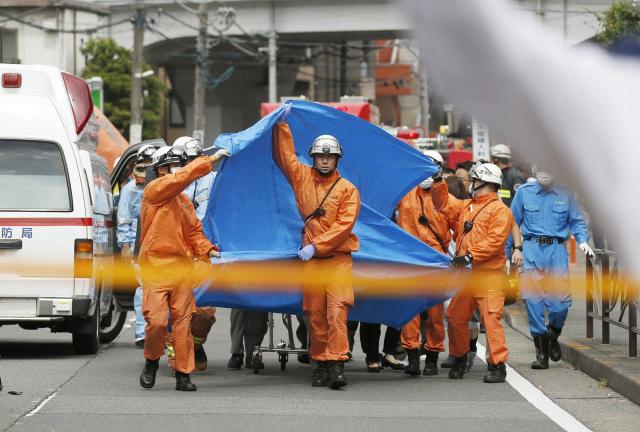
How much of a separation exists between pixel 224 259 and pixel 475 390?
2.43 meters

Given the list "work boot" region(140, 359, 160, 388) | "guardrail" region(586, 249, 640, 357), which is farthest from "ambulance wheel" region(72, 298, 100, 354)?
"guardrail" region(586, 249, 640, 357)

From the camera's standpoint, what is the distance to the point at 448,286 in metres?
13.1

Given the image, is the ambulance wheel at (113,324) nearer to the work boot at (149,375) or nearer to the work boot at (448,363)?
the work boot at (149,375)

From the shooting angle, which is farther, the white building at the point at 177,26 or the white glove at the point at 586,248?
the white building at the point at 177,26

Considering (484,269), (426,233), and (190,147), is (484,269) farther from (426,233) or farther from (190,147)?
(190,147)

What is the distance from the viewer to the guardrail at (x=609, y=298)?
13133 millimetres

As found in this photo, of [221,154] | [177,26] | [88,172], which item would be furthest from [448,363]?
[177,26]

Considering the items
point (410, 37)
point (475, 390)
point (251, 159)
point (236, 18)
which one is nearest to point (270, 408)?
point (475, 390)

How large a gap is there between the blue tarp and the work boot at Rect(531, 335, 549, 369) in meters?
1.22

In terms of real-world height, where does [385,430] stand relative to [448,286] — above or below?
below

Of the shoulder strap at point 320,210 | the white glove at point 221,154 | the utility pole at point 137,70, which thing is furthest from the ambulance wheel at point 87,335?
the utility pole at point 137,70

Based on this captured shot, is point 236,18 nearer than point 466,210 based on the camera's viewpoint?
No

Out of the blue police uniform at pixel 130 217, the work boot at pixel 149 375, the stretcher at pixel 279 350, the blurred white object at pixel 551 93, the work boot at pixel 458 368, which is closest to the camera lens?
the blurred white object at pixel 551 93

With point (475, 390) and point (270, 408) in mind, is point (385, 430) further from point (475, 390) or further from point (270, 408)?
point (475, 390)
